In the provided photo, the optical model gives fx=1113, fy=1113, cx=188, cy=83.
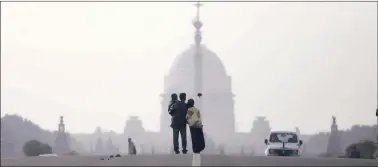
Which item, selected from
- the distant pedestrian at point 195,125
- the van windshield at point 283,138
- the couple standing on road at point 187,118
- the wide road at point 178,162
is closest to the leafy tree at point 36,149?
the van windshield at point 283,138

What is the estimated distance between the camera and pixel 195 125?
106 feet

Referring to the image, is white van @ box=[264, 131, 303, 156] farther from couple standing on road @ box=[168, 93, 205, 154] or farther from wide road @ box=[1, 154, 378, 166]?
wide road @ box=[1, 154, 378, 166]

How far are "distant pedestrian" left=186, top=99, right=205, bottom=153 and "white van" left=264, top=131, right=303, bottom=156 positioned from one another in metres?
10.2

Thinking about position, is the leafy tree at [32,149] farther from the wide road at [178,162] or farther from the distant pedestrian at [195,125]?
the wide road at [178,162]

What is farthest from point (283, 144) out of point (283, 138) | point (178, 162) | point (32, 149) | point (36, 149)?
point (32, 149)

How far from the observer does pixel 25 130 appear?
17200cm

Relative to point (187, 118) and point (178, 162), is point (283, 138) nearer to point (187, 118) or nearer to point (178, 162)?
point (187, 118)

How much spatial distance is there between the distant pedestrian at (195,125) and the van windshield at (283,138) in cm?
1098

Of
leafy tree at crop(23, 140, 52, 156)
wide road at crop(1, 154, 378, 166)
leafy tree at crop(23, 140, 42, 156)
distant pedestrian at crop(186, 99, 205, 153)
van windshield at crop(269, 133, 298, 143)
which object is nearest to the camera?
wide road at crop(1, 154, 378, 166)

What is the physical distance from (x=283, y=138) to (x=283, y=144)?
2.45 ft

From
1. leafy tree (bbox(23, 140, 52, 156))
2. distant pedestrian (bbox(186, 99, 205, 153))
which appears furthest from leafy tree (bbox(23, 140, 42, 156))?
distant pedestrian (bbox(186, 99, 205, 153))

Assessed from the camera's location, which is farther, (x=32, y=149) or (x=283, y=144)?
(x=32, y=149)

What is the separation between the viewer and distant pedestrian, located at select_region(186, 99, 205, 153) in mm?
32250

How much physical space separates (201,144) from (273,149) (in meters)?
10.5
